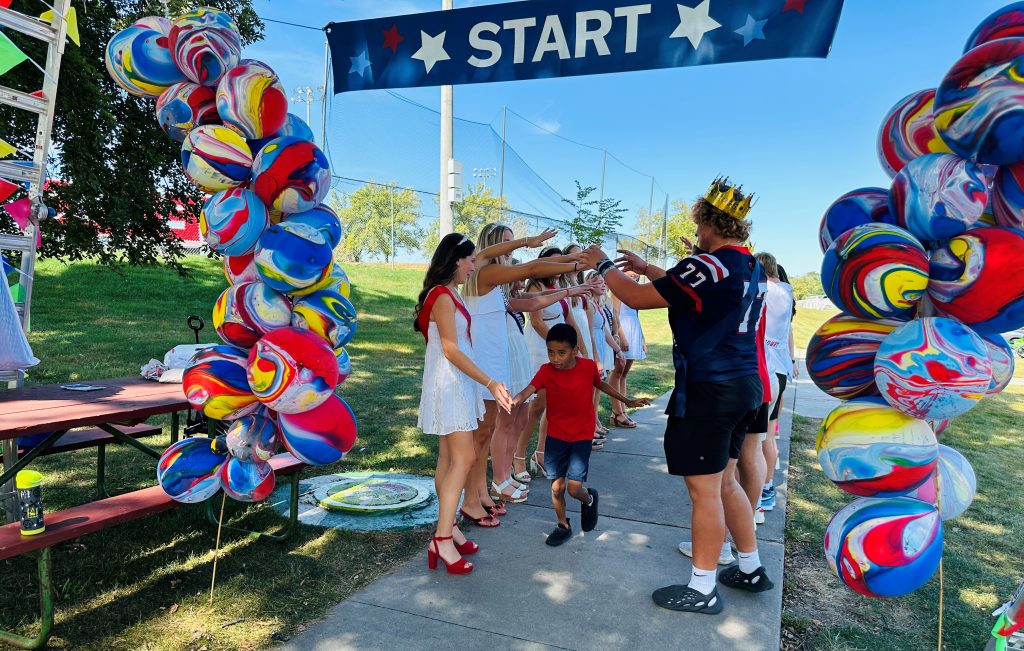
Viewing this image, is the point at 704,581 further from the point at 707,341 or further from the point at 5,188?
the point at 5,188

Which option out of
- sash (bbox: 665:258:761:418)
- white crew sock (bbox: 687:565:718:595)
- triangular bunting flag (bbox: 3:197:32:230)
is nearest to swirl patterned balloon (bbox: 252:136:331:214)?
triangular bunting flag (bbox: 3:197:32:230)

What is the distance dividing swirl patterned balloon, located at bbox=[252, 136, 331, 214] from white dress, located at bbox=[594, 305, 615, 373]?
3482 millimetres

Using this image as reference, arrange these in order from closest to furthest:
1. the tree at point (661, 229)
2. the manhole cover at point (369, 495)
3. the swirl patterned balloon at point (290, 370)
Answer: the swirl patterned balloon at point (290, 370)
the manhole cover at point (369, 495)
the tree at point (661, 229)

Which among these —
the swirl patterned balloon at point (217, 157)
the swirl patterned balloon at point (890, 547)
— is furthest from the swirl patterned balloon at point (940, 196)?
the swirl patterned balloon at point (217, 157)

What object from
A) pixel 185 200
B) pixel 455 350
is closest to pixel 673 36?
pixel 455 350

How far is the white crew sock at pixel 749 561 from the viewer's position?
3.15 metres

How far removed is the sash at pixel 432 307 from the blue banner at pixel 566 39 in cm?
129

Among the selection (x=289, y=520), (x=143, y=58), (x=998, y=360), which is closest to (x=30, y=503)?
(x=289, y=520)

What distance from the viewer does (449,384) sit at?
11.0 feet

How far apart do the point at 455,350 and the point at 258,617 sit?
1543 mm

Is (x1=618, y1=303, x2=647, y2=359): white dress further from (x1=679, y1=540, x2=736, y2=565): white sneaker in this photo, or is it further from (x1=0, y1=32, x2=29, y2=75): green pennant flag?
(x1=0, y1=32, x2=29, y2=75): green pennant flag

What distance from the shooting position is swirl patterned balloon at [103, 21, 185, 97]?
297 cm

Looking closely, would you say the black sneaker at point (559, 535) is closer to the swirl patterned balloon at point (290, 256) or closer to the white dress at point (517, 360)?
the white dress at point (517, 360)

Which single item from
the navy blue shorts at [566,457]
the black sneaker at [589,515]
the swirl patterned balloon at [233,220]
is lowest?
the black sneaker at [589,515]
